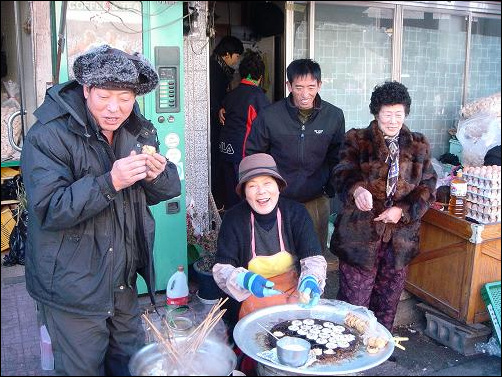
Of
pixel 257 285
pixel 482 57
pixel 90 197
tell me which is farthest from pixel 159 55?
pixel 482 57

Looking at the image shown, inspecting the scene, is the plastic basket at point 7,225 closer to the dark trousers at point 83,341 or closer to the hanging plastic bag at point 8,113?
the hanging plastic bag at point 8,113

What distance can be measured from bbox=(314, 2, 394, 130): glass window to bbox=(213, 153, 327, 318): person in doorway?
8.63 feet

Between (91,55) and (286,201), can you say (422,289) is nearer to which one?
(286,201)

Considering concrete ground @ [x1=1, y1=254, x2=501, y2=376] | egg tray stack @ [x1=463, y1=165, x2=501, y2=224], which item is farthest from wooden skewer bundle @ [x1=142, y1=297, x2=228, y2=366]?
egg tray stack @ [x1=463, y1=165, x2=501, y2=224]

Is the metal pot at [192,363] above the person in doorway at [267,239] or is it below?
below

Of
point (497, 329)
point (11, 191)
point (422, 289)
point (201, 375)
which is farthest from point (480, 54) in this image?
point (201, 375)

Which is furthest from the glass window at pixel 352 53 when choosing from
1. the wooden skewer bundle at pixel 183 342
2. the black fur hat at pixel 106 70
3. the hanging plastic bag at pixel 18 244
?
the wooden skewer bundle at pixel 183 342

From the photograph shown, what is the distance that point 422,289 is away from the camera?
418 cm

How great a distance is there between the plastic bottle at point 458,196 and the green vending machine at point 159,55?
2.00 metres

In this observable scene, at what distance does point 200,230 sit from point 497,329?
2357 mm

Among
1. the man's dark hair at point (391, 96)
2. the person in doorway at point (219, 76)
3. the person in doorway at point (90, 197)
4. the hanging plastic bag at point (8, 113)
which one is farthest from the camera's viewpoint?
the person in doorway at point (219, 76)

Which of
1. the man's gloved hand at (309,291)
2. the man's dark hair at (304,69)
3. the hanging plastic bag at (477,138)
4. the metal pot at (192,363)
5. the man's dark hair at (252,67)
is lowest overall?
the metal pot at (192,363)

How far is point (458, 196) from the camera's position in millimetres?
3770

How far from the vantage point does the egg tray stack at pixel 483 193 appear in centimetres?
355
